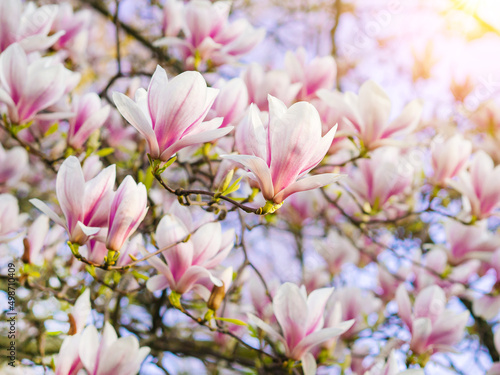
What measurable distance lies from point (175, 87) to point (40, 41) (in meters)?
0.53

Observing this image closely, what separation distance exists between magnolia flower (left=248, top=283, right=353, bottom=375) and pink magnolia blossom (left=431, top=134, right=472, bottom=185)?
0.65 meters

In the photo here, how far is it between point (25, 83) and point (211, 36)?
548 millimetres

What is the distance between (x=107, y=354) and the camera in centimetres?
81

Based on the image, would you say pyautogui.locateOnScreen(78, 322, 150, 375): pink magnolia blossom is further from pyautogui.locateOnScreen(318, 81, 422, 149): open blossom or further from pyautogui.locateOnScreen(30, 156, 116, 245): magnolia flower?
pyautogui.locateOnScreen(318, 81, 422, 149): open blossom

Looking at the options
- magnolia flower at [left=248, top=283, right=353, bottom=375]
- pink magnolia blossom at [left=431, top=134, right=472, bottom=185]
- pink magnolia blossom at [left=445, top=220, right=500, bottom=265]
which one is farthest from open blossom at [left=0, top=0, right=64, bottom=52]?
pink magnolia blossom at [left=445, top=220, right=500, bottom=265]

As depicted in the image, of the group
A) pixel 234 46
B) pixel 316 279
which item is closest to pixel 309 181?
pixel 234 46

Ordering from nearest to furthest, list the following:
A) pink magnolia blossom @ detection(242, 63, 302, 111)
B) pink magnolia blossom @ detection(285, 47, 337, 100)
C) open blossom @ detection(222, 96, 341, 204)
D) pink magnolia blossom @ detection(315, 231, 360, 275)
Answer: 1. open blossom @ detection(222, 96, 341, 204)
2. pink magnolia blossom @ detection(242, 63, 302, 111)
3. pink magnolia blossom @ detection(285, 47, 337, 100)
4. pink magnolia blossom @ detection(315, 231, 360, 275)

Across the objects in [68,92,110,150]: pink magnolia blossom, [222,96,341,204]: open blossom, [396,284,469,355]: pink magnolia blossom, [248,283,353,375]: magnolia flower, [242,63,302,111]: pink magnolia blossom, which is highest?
[222,96,341,204]: open blossom

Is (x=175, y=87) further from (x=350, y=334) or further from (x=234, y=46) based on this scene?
(x=350, y=334)

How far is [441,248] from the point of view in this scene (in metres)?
1.47

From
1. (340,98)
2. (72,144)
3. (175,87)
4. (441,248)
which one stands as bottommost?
(441,248)

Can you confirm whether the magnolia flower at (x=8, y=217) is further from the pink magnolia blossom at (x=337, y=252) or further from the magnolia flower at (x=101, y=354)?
the pink magnolia blossom at (x=337, y=252)

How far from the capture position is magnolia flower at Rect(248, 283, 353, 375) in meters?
0.89

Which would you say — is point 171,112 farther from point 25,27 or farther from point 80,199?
point 25,27
